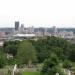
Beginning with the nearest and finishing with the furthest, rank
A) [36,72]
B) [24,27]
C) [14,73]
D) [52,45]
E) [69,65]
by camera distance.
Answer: [14,73]
[36,72]
[69,65]
[52,45]
[24,27]

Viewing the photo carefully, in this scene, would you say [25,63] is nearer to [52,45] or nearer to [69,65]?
[69,65]

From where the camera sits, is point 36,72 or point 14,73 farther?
point 36,72

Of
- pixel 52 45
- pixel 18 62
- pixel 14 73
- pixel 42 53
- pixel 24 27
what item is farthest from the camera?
pixel 24 27

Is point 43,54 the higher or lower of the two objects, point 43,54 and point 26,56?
the lower

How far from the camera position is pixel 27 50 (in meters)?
23.5

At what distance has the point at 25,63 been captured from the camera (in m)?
23.4

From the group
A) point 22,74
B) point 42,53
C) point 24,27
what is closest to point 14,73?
point 22,74

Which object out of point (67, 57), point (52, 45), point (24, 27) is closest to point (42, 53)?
point (67, 57)

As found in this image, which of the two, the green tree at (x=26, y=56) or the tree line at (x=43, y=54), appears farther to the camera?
the green tree at (x=26, y=56)

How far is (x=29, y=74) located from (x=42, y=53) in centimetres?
725

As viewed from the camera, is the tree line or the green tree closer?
the tree line

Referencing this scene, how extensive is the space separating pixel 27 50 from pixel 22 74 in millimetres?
5625

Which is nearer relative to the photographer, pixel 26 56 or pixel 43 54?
pixel 26 56

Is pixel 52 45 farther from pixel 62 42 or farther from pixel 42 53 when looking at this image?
pixel 42 53
